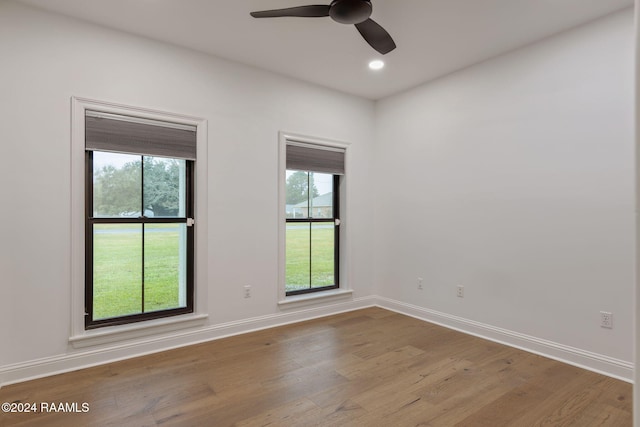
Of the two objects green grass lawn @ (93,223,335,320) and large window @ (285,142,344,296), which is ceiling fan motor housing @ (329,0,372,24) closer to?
large window @ (285,142,344,296)

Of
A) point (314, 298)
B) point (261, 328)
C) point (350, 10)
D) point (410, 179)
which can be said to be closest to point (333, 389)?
point (261, 328)

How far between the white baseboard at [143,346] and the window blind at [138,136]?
5.31 ft

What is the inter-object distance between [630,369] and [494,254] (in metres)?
1.26

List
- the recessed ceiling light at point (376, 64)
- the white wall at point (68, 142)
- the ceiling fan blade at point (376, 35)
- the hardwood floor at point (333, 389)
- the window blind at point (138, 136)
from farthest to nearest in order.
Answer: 1. the recessed ceiling light at point (376, 64)
2. the window blind at point (138, 136)
3. the white wall at point (68, 142)
4. the ceiling fan blade at point (376, 35)
5. the hardwood floor at point (333, 389)

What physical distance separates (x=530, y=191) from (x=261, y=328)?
9.52 ft

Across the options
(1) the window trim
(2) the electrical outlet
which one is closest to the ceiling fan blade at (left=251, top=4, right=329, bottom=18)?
(1) the window trim

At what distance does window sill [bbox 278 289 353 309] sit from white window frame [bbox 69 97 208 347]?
2.96 ft

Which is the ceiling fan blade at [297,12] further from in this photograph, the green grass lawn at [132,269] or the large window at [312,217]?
the green grass lawn at [132,269]

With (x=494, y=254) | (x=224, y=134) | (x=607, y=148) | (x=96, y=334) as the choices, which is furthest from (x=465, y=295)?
(x=96, y=334)

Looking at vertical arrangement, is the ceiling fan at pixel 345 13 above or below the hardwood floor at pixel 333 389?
above

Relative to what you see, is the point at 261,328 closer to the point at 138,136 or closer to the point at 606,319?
the point at 138,136

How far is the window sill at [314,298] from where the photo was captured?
3846 mm

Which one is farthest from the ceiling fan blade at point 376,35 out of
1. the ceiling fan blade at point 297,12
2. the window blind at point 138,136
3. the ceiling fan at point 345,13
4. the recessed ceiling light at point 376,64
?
the window blind at point 138,136

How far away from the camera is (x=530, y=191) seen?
3.12 meters
